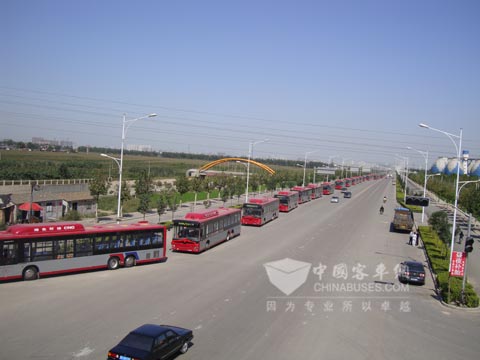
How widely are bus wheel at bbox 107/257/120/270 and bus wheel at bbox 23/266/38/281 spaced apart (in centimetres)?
336

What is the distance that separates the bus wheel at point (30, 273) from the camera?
59.1ft

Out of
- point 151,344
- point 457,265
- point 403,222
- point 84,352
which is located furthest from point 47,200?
point 457,265

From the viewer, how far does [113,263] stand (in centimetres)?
2111

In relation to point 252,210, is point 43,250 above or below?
below

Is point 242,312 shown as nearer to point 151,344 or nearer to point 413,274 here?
point 151,344

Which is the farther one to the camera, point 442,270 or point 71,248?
point 442,270

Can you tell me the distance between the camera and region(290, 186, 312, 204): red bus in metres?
62.2

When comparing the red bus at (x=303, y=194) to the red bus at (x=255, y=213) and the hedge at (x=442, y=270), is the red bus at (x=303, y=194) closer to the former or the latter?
the red bus at (x=255, y=213)

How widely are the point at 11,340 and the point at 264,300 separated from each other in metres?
8.51

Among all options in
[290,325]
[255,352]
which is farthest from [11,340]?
[290,325]

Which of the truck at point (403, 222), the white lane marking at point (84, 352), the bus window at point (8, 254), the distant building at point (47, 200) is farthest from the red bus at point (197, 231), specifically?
the truck at point (403, 222)

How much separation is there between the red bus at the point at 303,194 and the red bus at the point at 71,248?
1606 inches

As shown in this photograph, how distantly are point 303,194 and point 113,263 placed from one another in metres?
45.3

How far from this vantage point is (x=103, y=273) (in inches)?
798
